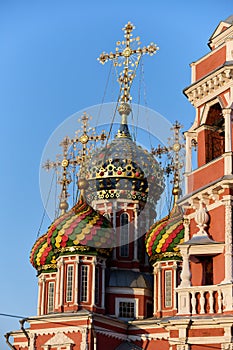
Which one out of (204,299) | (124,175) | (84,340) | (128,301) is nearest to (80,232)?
(128,301)

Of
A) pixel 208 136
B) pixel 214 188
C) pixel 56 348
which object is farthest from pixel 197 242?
pixel 56 348

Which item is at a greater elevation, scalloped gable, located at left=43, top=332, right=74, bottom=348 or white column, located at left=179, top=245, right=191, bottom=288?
white column, located at left=179, top=245, right=191, bottom=288

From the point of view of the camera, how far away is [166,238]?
1126 inches

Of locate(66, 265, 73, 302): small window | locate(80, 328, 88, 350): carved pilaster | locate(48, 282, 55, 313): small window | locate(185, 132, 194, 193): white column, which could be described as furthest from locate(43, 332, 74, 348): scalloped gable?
locate(185, 132, 194, 193): white column

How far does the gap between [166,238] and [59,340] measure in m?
4.89

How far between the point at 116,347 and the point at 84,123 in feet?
27.8

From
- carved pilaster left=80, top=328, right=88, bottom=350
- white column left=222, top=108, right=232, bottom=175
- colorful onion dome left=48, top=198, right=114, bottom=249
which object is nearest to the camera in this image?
white column left=222, top=108, right=232, bottom=175

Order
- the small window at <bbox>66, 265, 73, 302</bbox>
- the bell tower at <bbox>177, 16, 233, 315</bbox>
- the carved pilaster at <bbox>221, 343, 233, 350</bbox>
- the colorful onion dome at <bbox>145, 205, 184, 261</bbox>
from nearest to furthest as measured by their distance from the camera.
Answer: the carved pilaster at <bbox>221, 343, 233, 350</bbox> < the bell tower at <bbox>177, 16, 233, 315</bbox> < the small window at <bbox>66, 265, 73, 302</bbox> < the colorful onion dome at <bbox>145, 205, 184, 261</bbox>

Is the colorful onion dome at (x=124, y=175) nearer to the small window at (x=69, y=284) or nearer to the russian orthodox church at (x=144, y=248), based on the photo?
the russian orthodox church at (x=144, y=248)

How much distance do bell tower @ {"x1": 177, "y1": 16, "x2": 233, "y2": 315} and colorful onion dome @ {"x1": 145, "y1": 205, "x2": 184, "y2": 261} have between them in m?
7.27

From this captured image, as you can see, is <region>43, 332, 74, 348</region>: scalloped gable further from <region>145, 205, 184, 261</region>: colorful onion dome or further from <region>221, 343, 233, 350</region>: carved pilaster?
<region>221, 343, 233, 350</region>: carved pilaster

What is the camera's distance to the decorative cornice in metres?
20.0

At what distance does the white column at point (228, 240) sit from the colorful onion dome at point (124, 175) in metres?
11.9

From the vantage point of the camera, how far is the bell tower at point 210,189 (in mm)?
18953
